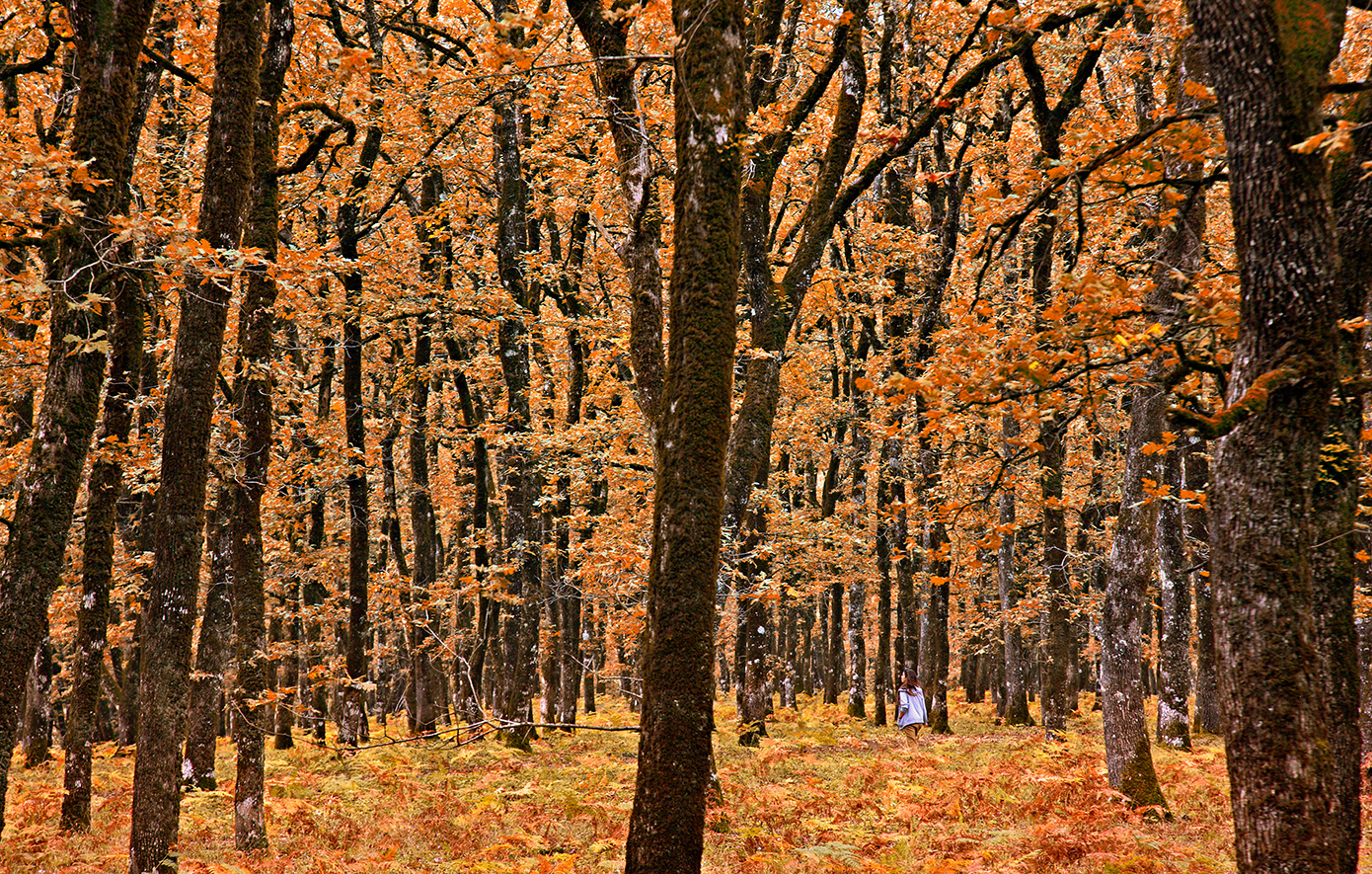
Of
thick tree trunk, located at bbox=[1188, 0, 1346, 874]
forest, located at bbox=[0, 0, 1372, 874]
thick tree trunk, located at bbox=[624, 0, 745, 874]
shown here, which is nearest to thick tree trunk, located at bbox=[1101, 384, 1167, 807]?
forest, located at bbox=[0, 0, 1372, 874]

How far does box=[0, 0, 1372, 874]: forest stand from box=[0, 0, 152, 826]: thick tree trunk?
0.04 m

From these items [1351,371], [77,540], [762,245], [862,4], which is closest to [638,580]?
[762,245]

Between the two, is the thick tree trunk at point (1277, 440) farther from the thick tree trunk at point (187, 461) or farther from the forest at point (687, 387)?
the thick tree trunk at point (187, 461)

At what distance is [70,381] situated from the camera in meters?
7.25

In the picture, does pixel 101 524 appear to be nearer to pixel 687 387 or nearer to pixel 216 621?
pixel 216 621

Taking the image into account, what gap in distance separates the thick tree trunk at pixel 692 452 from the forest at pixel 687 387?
1.2 inches

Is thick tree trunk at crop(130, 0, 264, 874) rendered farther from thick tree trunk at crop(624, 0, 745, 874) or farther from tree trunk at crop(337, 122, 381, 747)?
tree trunk at crop(337, 122, 381, 747)

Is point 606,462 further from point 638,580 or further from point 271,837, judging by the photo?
point 271,837

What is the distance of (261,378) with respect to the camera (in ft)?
31.8

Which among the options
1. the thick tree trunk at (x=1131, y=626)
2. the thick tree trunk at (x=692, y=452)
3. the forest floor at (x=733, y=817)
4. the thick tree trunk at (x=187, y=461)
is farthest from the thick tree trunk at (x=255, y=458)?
the thick tree trunk at (x=1131, y=626)

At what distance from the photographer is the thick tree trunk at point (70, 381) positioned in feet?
Result: 22.3

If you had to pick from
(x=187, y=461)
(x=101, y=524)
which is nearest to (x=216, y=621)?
(x=101, y=524)

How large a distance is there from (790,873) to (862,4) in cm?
1029

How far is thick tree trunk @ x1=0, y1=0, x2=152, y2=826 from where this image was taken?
6.80 meters
